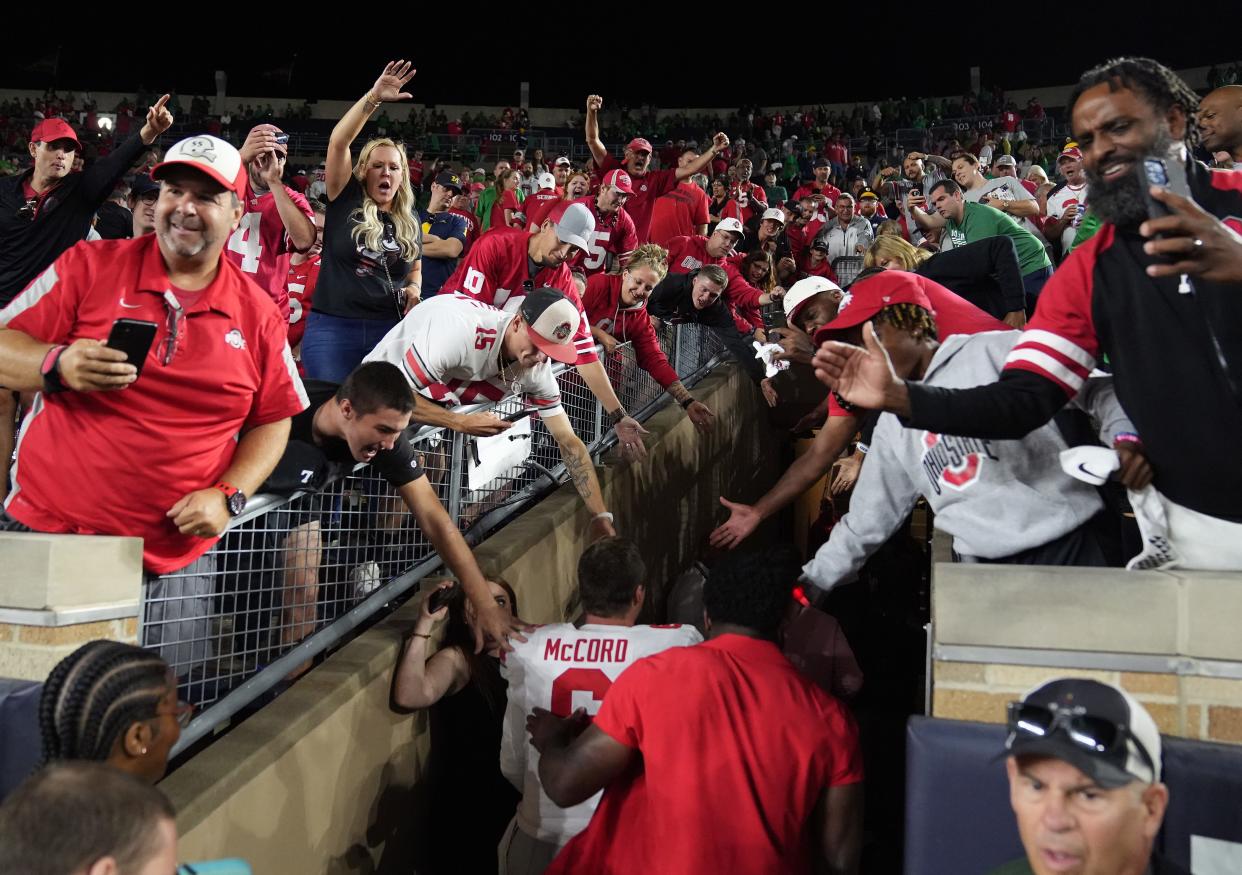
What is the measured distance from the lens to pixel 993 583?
7.61ft

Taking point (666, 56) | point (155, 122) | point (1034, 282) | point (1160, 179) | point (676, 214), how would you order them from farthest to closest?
point (666, 56), point (676, 214), point (1034, 282), point (155, 122), point (1160, 179)

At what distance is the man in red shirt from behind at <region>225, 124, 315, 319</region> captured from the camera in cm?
541

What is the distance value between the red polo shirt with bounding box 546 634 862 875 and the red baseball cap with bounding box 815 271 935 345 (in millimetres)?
1140

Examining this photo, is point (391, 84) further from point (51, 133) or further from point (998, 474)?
point (998, 474)

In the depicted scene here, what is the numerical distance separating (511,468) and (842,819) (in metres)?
2.81

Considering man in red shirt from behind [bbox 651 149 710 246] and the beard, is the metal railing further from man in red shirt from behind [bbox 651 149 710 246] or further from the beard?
man in red shirt from behind [bbox 651 149 710 246]

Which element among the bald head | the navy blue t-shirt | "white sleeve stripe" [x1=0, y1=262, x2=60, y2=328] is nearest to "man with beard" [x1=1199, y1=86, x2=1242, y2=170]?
the bald head

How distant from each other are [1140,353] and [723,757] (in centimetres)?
137

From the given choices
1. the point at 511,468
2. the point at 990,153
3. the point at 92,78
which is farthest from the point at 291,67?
the point at 511,468

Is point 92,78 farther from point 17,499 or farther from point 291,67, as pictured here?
point 17,499

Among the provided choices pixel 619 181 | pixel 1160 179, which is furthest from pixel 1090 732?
pixel 619 181

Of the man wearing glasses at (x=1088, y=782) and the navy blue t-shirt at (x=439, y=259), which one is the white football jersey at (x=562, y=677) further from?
the navy blue t-shirt at (x=439, y=259)

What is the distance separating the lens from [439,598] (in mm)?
3609

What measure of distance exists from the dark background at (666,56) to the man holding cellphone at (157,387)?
3556cm
